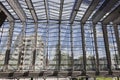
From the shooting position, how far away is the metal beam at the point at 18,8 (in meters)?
20.4

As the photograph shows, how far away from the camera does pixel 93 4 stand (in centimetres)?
1991

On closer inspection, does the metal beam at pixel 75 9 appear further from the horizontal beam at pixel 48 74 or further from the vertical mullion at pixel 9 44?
the vertical mullion at pixel 9 44

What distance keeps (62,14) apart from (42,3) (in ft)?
14.0

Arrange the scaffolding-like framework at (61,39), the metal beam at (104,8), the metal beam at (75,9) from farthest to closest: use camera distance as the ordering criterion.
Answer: the scaffolding-like framework at (61,39) < the metal beam at (75,9) < the metal beam at (104,8)

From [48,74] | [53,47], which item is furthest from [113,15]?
[48,74]

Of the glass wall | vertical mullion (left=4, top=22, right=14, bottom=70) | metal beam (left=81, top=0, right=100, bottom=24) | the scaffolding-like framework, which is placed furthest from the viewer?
the glass wall

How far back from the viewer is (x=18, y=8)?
2248 cm

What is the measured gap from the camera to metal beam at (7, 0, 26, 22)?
2039 cm

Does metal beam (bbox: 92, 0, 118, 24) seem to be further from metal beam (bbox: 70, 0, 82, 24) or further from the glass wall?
the glass wall

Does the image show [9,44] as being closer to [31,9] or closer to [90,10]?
[31,9]

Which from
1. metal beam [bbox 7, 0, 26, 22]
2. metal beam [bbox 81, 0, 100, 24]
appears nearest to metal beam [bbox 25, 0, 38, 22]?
metal beam [bbox 7, 0, 26, 22]

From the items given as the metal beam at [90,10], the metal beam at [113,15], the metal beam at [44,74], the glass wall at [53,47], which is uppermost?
the metal beam at [90,10]

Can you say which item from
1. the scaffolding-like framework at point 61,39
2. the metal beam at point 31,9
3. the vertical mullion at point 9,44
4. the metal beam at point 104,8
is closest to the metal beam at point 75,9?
the scaffolding-like framework at point 61,39

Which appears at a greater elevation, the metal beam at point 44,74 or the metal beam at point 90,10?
the metal beam at point 90,10
